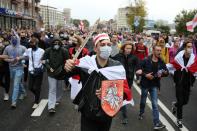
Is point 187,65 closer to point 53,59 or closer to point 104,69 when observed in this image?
point 53,59

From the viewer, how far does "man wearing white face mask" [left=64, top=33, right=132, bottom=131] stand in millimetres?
4336

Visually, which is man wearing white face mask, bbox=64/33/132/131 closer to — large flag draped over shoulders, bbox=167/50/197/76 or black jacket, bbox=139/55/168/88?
black jacket, bbox=139/55/168/88

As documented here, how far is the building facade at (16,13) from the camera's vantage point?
4771 cm

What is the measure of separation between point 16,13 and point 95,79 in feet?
160

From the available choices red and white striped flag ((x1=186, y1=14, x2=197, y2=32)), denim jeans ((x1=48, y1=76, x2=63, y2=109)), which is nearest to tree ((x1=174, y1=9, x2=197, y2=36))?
red and white striped flag ((x1=186, y1=14, x2=197, y2=32))

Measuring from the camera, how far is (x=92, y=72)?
4.40 m

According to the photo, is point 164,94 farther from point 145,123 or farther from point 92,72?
point 92,72

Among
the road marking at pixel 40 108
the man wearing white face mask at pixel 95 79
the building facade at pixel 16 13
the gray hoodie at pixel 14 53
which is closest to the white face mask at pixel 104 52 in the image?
the man wearing white face mask at pixel 95 79

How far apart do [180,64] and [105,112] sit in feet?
12.0

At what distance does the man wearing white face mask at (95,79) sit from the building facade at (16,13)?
3716 centimetres

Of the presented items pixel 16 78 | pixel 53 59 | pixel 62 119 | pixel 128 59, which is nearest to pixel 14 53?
pixel 16 78

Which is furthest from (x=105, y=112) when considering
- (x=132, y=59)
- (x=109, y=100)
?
(x=132, y=59)

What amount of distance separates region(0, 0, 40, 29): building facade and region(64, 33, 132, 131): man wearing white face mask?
122ft

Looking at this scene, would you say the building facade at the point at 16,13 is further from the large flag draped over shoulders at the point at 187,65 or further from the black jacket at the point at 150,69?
the large flag draped over shoulders at the point at 187,65
